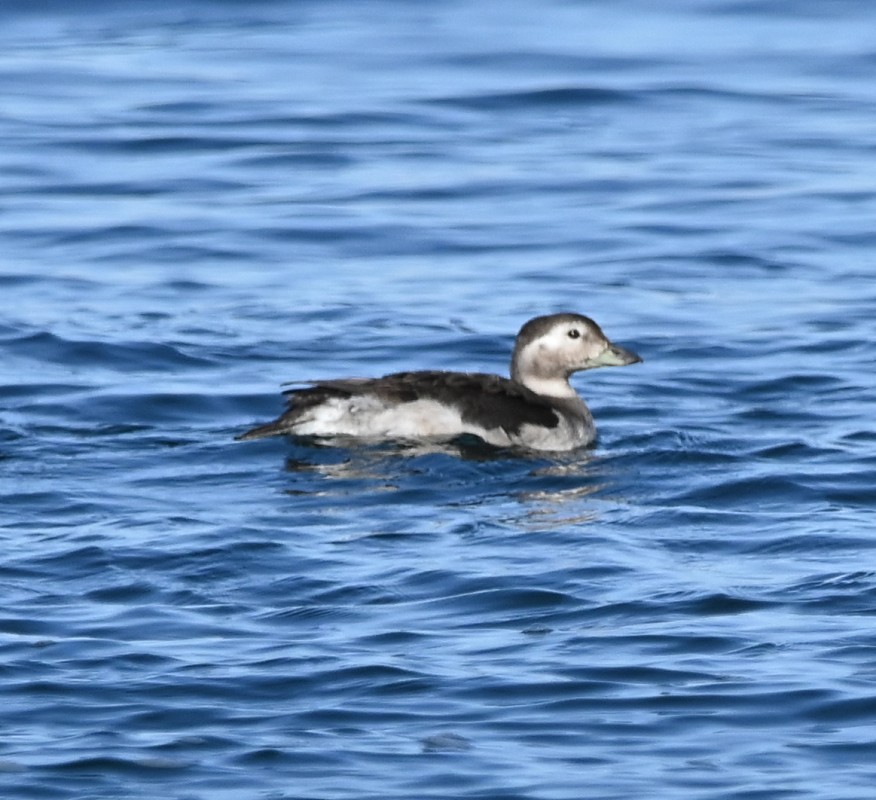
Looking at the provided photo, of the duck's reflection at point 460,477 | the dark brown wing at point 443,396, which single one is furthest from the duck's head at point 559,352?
the duck's reflection at point 460,477

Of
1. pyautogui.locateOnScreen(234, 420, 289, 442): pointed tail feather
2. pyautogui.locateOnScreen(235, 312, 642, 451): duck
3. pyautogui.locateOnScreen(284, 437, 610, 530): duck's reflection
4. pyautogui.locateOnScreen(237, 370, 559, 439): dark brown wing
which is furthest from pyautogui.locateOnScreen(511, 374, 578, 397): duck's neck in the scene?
pyautogui.locateOnScreen(234, 420, 289, 442): pointed tail feather

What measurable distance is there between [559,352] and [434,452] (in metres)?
1.43

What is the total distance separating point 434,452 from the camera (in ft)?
39.7

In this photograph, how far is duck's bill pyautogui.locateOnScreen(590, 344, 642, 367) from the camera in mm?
13195

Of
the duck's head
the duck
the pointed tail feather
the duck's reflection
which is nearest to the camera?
the duck's reflection

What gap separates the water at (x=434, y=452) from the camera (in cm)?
802

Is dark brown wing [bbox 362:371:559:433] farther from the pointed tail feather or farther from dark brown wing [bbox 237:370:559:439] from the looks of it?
the pointed tail feather

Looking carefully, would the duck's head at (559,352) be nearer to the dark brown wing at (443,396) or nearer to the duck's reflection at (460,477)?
the dark brown wing at (443,396)

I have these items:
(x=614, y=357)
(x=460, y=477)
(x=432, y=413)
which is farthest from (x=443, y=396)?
(x=614, y=357)

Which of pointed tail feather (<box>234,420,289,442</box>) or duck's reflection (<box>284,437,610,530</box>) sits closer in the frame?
duck's reflection (<box>284,437,610,530</box>)

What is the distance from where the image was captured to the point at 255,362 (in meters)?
14.5

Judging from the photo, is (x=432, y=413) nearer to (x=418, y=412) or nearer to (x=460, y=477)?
(x=418, y=412)

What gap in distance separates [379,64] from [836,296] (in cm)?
1084

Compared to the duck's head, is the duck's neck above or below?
below
